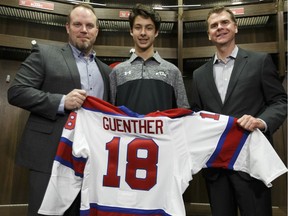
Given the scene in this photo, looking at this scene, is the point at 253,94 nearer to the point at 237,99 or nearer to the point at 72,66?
the point at 237,99

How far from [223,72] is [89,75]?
0.85 meters

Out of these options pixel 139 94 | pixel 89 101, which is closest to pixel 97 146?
pixel 89 101

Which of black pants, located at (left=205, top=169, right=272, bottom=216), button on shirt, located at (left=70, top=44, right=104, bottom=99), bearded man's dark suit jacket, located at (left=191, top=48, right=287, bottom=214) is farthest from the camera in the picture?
button on shirt, located at (left=70, top=44, right=104, bottom=99)

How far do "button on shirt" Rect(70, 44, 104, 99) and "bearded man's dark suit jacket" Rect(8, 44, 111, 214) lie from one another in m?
0.06

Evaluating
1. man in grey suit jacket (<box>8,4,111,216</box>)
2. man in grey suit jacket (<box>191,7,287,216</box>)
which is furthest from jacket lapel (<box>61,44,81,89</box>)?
man in grey suit jacket (<box>191,7,287,216</box>)

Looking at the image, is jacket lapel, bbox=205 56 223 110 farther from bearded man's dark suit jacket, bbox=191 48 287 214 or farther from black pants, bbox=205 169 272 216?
black pants, bbox=205 169 272 216

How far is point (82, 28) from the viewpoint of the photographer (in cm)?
163

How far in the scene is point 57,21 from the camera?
285cm

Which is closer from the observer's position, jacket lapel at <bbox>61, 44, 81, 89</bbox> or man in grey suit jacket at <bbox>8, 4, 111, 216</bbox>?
man in grey suit jacket at <bbox>8, 4, 111, 216</bbox>

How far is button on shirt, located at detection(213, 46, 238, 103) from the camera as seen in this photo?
156 centimetres

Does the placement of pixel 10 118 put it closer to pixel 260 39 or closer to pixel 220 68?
pixel 220 68

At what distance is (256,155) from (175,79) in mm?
663

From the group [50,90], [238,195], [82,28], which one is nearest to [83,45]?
[82,28]

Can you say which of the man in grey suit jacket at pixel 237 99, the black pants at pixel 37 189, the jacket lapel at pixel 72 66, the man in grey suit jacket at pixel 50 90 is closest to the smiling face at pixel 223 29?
the man in grey suit jacket at pixel 237 99
